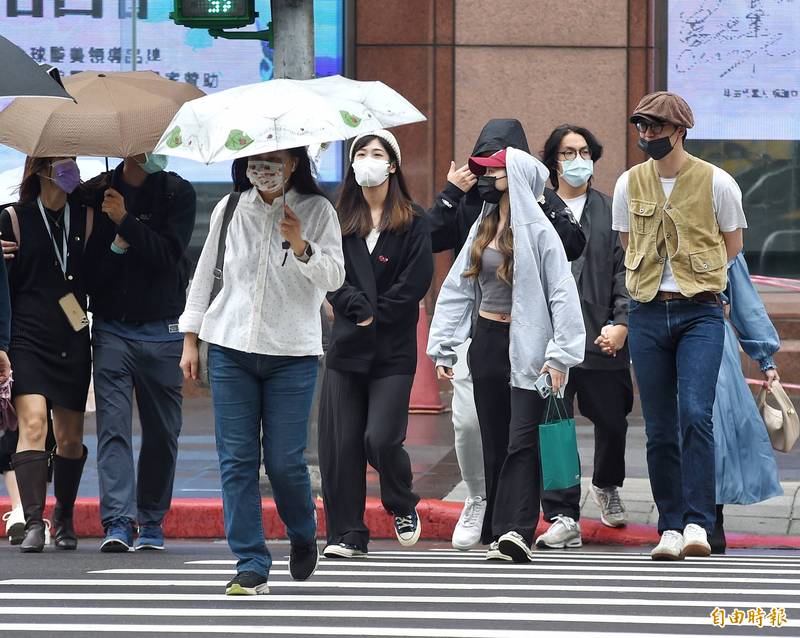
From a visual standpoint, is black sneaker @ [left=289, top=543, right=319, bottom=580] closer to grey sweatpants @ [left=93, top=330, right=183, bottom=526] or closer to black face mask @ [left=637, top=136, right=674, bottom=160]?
grey sweatpants @ [left=93, top=330, right=183, bottom=526]

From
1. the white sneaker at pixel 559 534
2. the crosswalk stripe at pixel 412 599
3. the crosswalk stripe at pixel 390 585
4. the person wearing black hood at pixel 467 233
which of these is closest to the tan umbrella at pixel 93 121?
the person wearing black hood at pixel 467 233

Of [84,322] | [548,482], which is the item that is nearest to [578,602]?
[548,482]

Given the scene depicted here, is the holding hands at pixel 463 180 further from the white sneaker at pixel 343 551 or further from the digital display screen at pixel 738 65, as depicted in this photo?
the digital display screen at pixel 738 65

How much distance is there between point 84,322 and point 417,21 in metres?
6.96

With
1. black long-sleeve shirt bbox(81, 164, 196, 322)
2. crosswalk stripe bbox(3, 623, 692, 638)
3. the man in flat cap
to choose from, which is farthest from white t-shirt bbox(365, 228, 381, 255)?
crosswalk stripe bbox(3, 623, 692, 638)

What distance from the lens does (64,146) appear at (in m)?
7.89

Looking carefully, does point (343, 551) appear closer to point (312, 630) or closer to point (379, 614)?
point (379, 614)

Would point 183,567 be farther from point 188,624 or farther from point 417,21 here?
point 417,21

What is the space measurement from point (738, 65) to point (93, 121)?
827 centimetres

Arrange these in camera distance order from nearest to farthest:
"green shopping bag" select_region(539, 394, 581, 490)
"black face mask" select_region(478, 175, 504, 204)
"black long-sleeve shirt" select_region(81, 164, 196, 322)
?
"green shopping bag" select_region(539, 394, 581, 490), "black face mask" select_region(478, 175, 504, 204), "black long-sleeve shirt" select_region(81, 164, 196, 322)

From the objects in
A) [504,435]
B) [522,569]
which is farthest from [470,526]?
[522,569]

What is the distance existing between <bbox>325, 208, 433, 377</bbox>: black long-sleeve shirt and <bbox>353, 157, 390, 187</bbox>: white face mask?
238mm

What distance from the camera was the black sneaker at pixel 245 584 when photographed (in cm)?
652

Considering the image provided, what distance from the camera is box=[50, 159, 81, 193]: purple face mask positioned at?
8.13 m
